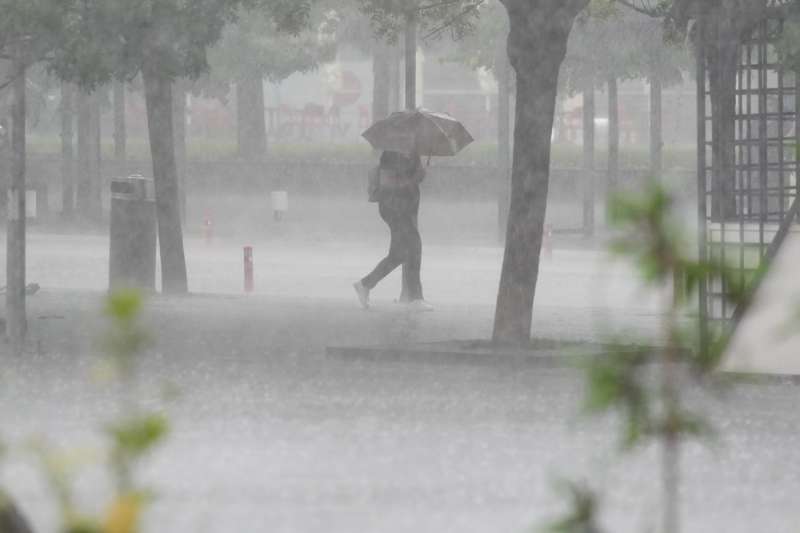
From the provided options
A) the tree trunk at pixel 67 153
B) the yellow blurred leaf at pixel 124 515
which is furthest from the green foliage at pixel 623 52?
the yellow blurred leaf at pixel 124 515

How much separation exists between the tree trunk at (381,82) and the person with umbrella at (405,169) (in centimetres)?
3298

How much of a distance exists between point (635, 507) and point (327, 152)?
54.4m

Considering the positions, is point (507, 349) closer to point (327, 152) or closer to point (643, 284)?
point (643, 284)

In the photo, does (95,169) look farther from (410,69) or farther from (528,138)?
(528,138)

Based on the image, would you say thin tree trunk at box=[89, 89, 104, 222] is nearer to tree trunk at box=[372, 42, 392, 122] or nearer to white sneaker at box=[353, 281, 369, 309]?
tree trunk at box=[372, 42, 392, 122]

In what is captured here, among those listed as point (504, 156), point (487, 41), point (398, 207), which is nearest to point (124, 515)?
point (398, 207)

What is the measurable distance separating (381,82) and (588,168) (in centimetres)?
1545

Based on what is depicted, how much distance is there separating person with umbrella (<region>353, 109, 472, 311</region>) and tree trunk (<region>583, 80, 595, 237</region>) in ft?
63.4

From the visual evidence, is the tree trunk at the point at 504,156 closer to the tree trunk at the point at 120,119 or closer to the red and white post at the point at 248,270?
the tree trunk at the point at 120,119

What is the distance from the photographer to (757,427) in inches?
486

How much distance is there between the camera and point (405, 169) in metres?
23.0

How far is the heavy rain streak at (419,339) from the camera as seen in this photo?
6.97 feet

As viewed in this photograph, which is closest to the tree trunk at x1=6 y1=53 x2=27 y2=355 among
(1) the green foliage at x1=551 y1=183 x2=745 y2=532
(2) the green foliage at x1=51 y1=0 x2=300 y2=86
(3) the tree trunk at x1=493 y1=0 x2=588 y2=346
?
(2) the green foliage at x1=51 y1=0 x2=300 y2=86

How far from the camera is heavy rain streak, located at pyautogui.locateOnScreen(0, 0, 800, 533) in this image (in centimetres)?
212
